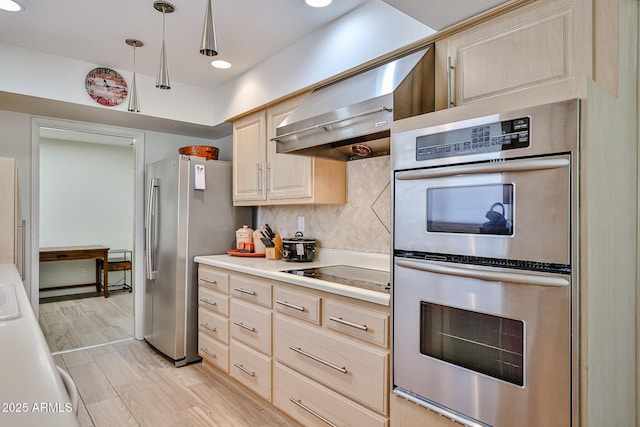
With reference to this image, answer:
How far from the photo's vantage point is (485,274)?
1.34 m

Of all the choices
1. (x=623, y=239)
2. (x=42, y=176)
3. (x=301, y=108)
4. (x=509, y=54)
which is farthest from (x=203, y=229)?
(x=42, y=176)

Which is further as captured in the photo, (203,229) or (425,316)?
(203,229)

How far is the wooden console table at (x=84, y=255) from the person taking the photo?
535 centimetres

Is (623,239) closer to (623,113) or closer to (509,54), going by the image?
(623,113)

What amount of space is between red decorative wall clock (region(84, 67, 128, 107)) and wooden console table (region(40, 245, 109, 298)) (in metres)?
3.23

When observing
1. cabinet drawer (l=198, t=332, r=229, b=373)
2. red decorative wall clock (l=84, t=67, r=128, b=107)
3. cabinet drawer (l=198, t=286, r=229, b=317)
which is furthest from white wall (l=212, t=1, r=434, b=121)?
cabinet drawer (l=198, t=332, r=229, b=373)

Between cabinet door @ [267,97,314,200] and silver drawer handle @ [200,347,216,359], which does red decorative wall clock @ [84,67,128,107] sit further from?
silver drawer handle @ [200,347,216,359]

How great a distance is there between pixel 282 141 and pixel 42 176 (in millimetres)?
5096

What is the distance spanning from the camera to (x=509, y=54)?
1.63 meters

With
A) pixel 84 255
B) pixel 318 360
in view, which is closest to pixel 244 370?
pixel 318 360

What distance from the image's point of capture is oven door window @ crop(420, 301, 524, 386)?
1293mm

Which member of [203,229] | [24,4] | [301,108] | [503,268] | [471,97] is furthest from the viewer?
[203,229]

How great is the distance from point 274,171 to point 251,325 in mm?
1155

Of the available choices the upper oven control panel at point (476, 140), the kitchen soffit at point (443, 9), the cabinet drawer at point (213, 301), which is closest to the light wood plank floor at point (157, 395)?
the cabinet drawer at point (213, 301)
